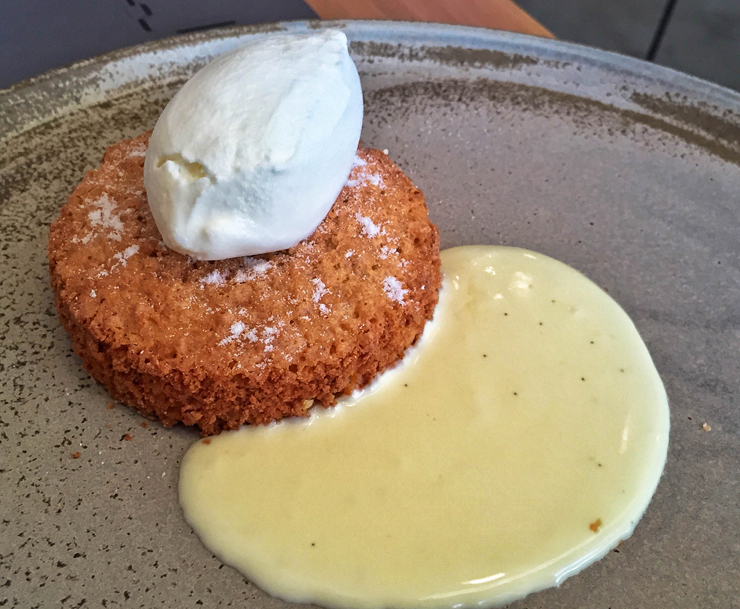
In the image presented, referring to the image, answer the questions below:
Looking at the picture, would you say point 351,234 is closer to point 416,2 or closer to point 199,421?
point 199,421

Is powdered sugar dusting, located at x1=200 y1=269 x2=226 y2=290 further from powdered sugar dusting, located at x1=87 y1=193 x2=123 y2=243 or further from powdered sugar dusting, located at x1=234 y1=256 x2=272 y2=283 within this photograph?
powdered sugar dusting, located at x1=87 y1=193 x2=123 y2=243

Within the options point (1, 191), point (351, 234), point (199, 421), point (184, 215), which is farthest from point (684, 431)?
point (1, 191)

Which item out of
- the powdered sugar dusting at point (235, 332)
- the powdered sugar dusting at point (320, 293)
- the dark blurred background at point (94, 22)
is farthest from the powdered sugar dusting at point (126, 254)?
the dark blurred background at point (94, 22)

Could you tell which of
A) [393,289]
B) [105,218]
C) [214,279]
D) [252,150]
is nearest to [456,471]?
[393,289]

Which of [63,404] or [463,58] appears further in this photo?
[463,58]

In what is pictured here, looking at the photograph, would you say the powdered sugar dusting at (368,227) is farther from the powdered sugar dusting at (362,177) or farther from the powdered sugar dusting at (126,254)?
the powdered sugar dusting at (126,254)

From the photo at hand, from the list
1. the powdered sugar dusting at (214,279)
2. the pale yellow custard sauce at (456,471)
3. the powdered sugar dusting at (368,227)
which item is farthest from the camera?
the powdered sugar dusting at (368,227)
